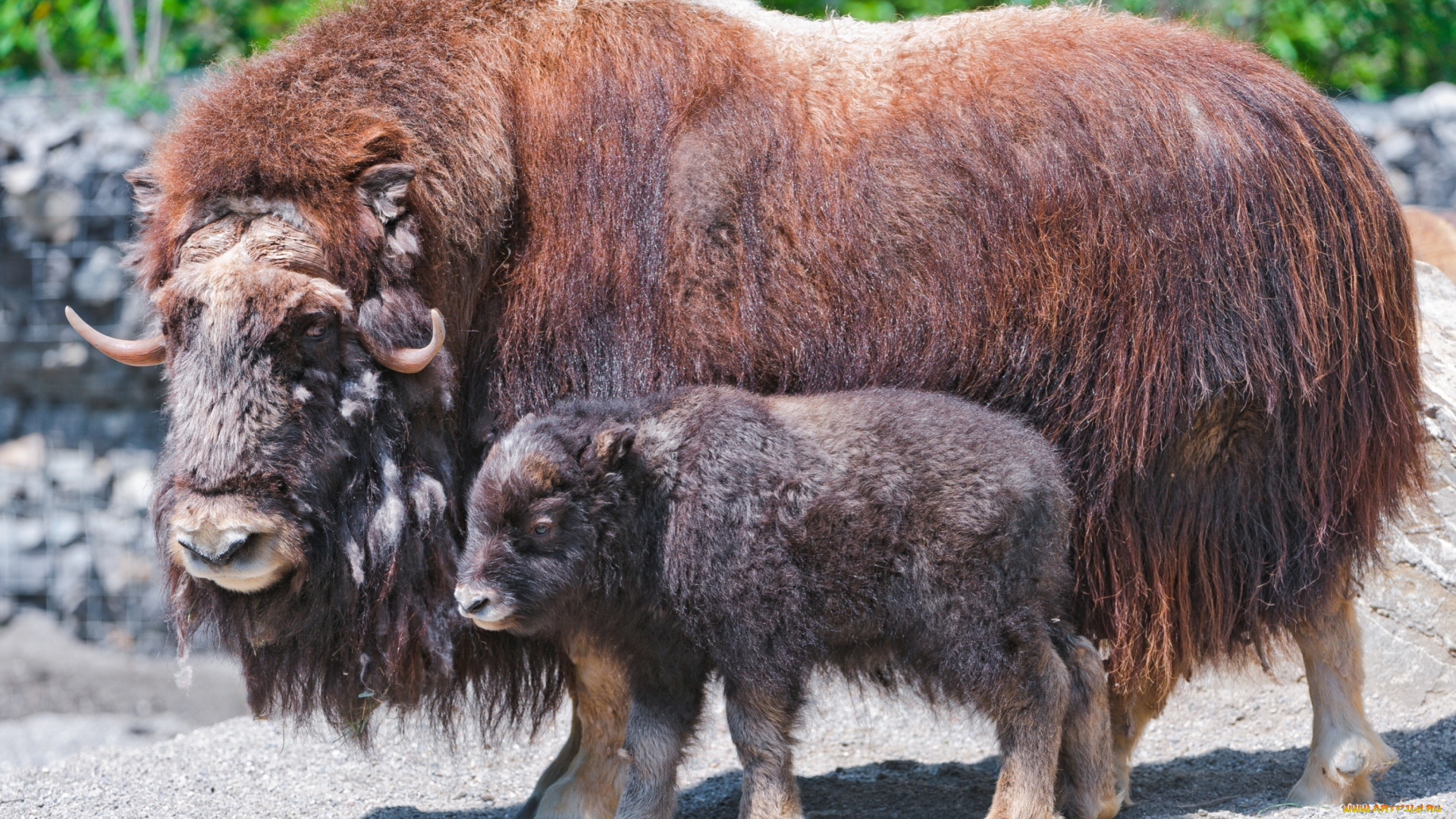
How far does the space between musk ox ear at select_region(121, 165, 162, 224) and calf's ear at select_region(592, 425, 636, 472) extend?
1.04 m

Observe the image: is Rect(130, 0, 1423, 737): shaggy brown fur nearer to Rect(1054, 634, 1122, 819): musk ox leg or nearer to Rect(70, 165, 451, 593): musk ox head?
Rect(70, 165, 451, 593): musk ox head

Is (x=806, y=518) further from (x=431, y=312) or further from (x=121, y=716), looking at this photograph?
(x=121, y=716)

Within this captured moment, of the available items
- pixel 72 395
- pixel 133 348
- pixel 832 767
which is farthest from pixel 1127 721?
pixel 72 395

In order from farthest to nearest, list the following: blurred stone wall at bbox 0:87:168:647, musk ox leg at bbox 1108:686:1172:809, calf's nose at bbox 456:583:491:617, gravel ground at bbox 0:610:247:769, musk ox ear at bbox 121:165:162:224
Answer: blurred stone wall at bbox 0:87:168:647 < gravel ground at bbox 0:610:247:769 < musk ox leg at bbox 1108:686:1172:809 < musk ox ear at bbox 121:165:162:224 < calf's nose at bbox 456:583:491:617

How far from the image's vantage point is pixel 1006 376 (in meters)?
2.45

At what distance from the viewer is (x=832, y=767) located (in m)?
3.32

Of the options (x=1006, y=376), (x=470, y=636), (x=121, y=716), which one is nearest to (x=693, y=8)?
(x=1006, y=376)

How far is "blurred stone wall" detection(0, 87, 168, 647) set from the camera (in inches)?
230

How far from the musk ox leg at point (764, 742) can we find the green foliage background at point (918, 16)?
563cm

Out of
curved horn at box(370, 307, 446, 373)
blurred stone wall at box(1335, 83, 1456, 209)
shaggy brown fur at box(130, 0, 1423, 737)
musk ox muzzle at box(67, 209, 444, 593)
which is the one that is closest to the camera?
musk ox muzzle at box(67, 209, 444, 593)

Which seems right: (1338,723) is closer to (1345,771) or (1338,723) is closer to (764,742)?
(1345,771)

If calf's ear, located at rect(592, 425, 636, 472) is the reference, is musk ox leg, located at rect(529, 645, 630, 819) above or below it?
below

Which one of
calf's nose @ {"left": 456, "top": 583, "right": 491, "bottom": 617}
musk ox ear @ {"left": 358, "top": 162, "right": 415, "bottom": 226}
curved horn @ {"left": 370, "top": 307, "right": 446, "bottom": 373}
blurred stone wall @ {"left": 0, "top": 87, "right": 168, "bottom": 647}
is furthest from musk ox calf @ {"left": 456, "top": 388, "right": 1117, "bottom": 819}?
blurred stone wall @ {"left": 0, "top": 87, "right": 168, "bottom": 647}

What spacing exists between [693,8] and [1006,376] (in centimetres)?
97
